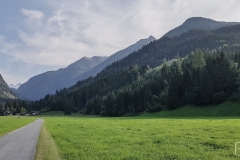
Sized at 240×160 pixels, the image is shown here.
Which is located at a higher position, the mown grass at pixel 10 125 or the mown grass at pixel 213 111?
the mown grass at pixel 213 111

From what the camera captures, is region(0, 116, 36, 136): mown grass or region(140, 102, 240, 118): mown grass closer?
region(0, 116, 36, 136): mown grass

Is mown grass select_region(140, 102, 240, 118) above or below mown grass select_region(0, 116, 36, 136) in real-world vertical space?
above

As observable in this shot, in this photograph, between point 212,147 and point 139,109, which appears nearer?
point 212,147

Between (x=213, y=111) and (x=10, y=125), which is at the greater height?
(x=213, y=111)

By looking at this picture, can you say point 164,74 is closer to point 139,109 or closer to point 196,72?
point 139,109

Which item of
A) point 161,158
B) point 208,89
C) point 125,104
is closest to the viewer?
point 161,158

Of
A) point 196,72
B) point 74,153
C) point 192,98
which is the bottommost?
point 74,153

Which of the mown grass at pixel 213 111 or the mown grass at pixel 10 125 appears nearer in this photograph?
the mown grass at pixel 10 125

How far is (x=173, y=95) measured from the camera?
111562mm

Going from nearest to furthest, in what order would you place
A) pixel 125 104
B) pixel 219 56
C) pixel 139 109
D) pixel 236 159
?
1. pixel 236 159
2. pixel 219 56
3. pixel 139 109
4. pixel 125 104

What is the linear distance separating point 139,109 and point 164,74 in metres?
44.2

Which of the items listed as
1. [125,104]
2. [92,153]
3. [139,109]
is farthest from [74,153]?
[125,104]

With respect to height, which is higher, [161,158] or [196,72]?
[196,72]

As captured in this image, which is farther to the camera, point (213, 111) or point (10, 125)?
point (213, 111)
